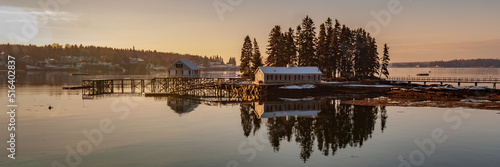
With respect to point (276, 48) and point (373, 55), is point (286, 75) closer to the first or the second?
point (276, 48)

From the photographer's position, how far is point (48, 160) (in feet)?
74.7

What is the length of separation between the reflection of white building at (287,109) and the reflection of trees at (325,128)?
1616 millimetres

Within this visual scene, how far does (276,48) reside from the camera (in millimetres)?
85062

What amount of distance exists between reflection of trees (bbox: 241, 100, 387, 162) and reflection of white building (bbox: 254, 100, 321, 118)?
63.6 inches

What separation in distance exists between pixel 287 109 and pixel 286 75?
81.0 feet

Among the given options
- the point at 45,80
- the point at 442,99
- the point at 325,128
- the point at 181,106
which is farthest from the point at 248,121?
the point at 45,80

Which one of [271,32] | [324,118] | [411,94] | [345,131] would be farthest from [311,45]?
[345,131]

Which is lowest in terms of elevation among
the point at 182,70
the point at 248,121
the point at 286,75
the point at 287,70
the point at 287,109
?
the point at 248,121

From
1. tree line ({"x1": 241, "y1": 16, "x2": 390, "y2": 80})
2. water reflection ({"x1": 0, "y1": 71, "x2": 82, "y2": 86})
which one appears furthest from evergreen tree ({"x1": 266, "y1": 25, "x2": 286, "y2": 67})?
water reflection ({"x1": 0, "y1": 71, "x2": 82, "y2": 86})

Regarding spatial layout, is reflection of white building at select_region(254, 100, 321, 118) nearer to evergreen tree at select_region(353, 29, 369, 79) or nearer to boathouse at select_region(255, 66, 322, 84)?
boathouse at select_region(255, 66, 322, 84)

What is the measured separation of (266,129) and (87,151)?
1565 centimetres

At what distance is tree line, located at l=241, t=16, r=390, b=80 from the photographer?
3233 inches

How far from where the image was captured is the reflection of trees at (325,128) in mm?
27406

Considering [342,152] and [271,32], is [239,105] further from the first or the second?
[271,32]
